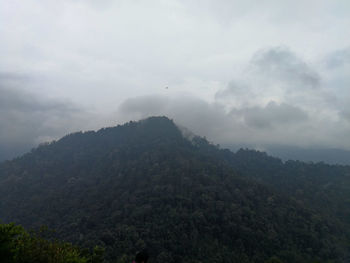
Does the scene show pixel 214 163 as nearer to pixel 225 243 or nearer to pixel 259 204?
pixel 259 204

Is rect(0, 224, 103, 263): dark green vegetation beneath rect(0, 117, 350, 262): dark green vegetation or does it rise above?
above

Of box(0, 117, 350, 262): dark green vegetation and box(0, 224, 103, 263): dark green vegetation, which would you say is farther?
box(0, 117, 350, 262): dark green vegetation

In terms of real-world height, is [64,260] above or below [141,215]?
above

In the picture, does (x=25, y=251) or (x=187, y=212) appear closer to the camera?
(x=25, y=251)

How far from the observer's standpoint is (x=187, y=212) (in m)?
125

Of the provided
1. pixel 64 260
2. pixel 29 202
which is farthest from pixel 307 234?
pixel 29 202

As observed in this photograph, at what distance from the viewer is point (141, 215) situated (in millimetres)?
122500

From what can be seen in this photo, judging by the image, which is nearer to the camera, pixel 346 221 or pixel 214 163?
pixel 346 221

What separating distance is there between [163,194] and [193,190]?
1436 cm

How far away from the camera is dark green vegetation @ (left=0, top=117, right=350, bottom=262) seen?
10306cm

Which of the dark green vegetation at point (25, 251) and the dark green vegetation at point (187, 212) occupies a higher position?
the dark green vegetation at point (25, 251)

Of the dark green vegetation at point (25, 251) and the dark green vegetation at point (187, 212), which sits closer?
the dark green vegetation at point (25, 251)

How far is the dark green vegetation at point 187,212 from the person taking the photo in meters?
103

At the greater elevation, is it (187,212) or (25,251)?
(25,251)
